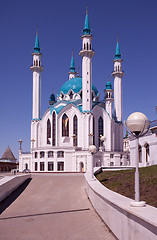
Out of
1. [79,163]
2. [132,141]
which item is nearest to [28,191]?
[132,141]

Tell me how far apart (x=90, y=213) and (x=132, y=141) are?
83.8 feet

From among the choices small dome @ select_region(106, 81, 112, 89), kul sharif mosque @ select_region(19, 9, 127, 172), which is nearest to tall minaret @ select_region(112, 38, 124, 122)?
kul sharif mosque @ select_region(19, 9, 127, 172)

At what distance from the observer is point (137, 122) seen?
619 centimetres

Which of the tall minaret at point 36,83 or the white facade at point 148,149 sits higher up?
the tall minaret at point 36,83

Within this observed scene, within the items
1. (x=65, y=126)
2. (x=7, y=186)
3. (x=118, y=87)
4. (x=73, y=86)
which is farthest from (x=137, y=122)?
(x=73, y=86)

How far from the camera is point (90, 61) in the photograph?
5056cm

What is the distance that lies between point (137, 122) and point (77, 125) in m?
45.2

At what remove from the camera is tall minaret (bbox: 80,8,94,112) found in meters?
49.5

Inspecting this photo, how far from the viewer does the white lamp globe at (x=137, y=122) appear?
6.18 m

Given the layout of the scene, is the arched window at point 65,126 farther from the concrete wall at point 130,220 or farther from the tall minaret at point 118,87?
the concrete wall at point 130,220

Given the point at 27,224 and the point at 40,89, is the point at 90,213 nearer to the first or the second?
the point at 27,224

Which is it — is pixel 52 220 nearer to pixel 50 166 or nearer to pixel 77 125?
pixel 50 166

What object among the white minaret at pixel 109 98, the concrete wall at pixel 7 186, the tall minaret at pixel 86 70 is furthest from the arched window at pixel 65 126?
the concrete wall at pixel 7 186

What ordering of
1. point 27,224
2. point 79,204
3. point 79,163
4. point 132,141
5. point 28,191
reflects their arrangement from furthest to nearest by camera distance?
point 79,163 → point 132,141 → point 28,191 → point 79,204 → point 27,224
